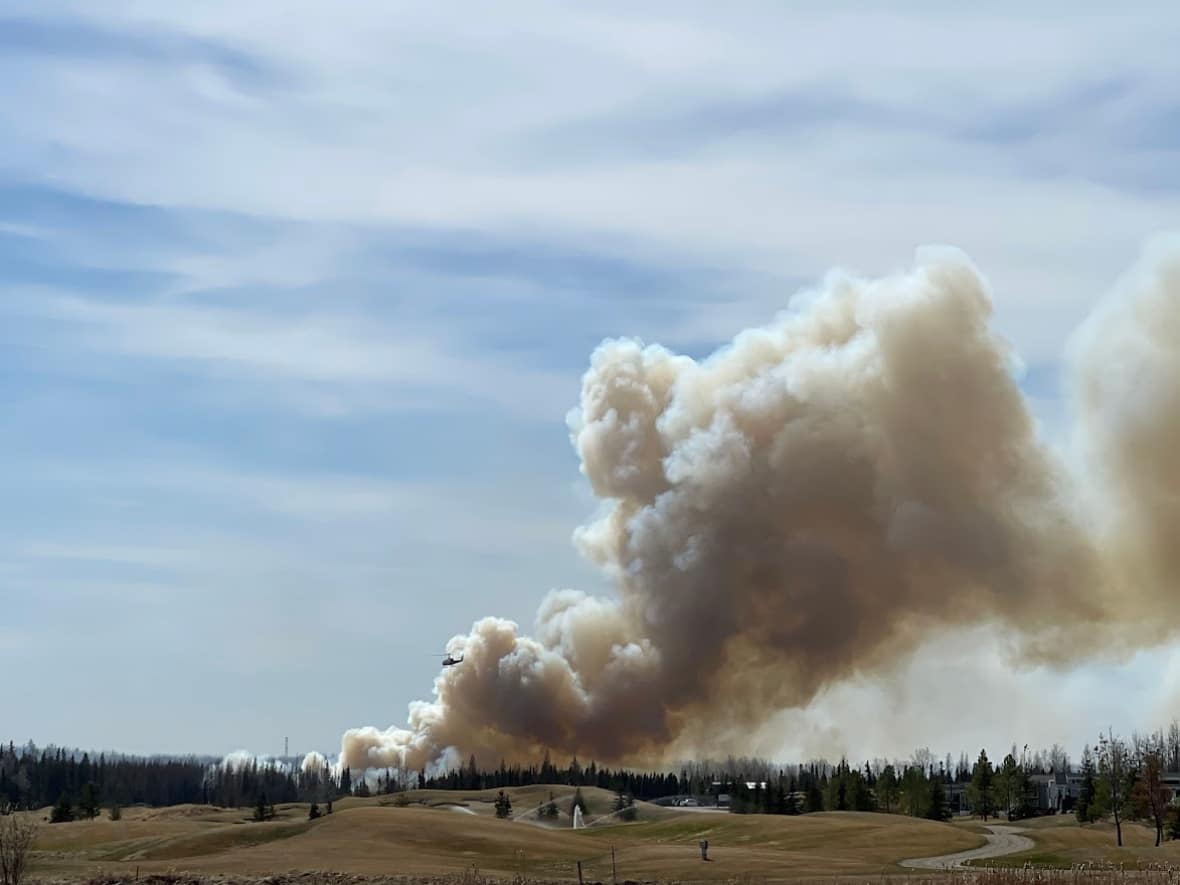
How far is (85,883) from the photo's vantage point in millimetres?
70938

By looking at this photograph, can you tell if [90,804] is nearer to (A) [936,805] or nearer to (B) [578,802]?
(B) [578,802]

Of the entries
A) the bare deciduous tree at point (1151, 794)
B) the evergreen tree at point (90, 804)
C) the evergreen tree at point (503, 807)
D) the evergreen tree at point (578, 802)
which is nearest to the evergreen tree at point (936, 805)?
the bare deciduous tree at point (1151, 794)

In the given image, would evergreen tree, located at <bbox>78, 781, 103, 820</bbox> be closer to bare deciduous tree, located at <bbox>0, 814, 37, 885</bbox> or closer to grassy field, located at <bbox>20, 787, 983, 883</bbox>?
grassy field, located at <bbox>20, 787, 983, 883</bbox>

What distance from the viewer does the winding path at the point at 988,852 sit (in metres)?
85.2

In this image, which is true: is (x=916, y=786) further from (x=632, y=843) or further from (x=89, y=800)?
(x=89, y=800)

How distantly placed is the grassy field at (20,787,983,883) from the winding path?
1567 millimetres

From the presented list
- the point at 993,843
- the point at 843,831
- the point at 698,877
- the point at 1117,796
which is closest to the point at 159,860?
the point at 698,877

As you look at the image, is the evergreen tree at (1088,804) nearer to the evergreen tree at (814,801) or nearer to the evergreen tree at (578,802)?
the evergreen tree at (814,801)

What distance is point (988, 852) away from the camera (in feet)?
321

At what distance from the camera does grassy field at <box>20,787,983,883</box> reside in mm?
80188

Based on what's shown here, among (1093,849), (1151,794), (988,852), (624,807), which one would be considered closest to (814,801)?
(624,807)

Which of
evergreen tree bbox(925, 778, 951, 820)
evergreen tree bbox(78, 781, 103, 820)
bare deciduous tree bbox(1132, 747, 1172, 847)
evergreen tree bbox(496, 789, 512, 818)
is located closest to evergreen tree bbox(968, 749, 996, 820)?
evergreen tree bbox(925, 778, 951, 820)

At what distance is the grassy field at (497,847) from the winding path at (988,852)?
1.57 meters

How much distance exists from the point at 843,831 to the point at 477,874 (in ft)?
125
